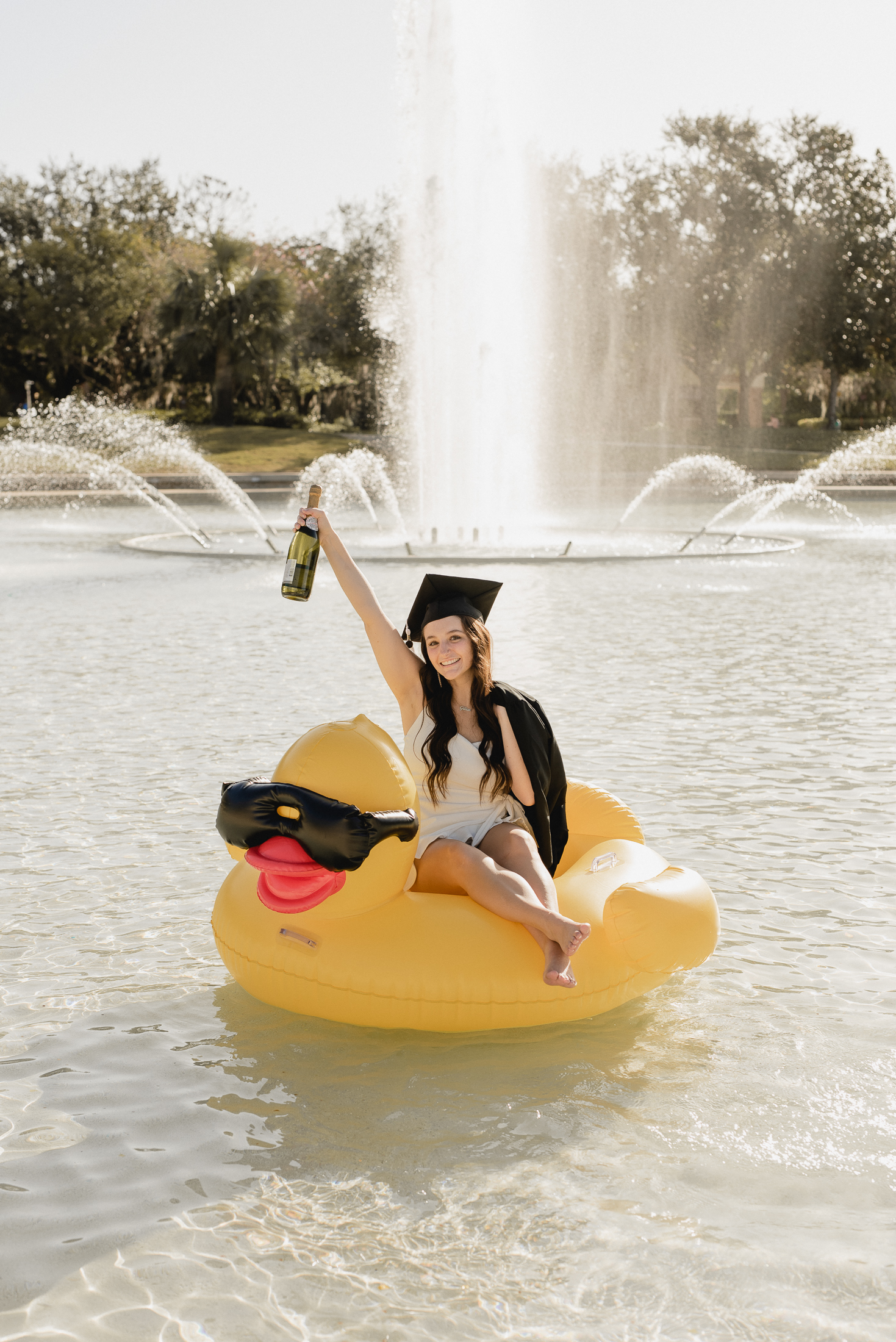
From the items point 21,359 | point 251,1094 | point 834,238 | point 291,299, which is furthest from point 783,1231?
point 21,359

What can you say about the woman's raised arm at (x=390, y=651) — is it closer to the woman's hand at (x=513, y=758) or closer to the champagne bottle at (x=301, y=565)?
the champagne bottle at (x=301, y=565)

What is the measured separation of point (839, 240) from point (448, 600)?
4473 centimetres

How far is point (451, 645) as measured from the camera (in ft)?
12.9

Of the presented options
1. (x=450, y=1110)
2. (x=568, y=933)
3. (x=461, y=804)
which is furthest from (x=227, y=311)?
(x=450, y=1110)

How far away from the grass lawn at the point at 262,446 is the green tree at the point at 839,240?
1679cm

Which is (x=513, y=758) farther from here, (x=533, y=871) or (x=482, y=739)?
(x=533, y=871)

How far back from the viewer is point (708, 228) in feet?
151

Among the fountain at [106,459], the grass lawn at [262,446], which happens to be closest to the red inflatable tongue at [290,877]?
the fountain at [106,459]

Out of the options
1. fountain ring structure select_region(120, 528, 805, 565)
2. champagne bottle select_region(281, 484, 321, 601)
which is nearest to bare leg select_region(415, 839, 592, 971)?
champagne bottle select_region(281, 484, 321, 601)

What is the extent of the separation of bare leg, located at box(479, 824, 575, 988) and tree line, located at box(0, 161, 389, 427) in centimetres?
3976

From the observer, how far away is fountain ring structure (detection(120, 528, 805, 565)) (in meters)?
15.3

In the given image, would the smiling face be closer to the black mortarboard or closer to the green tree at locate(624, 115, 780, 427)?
the black mortarboard

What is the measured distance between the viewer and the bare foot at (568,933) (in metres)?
3.50

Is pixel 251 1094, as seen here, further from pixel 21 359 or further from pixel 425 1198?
pixel 21 359
